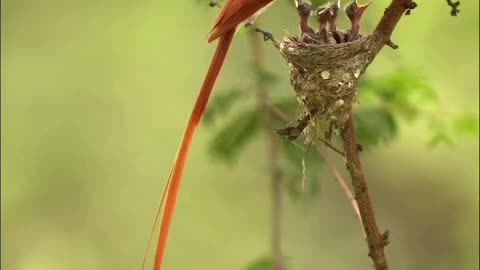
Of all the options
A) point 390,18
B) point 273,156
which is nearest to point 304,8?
point 390,18

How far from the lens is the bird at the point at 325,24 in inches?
78.6

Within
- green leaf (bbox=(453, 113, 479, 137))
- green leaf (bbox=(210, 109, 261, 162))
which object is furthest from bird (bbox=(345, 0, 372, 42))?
green leaf (bbox=(453, 113, 479, 137))

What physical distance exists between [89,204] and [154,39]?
1396 mm

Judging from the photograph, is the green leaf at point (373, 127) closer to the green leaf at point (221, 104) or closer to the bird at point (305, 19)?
the green leaf at point (221, 104)

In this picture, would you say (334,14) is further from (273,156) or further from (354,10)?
(273,156)

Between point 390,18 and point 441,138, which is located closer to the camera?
point 390,18

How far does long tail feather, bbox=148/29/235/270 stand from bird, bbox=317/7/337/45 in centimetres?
22

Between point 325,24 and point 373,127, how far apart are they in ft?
3.99

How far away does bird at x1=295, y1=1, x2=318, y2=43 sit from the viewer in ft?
6.40

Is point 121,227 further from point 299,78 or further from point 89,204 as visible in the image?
point 299,78

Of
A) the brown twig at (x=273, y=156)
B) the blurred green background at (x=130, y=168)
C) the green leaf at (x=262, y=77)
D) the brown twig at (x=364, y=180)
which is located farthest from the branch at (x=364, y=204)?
the blurred green background at (x=130, y=168)

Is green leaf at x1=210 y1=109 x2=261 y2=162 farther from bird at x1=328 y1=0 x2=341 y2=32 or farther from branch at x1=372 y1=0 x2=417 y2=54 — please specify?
branch at x1=372 y1=0 x2=417 y2=54

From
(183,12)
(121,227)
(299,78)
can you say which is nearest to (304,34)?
(299,78)

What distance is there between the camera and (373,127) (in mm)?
3199
